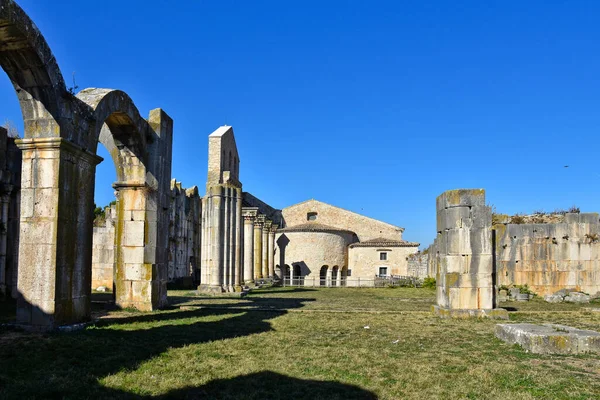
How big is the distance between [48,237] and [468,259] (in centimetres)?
908

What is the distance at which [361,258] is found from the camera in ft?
147

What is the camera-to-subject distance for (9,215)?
15.7 m

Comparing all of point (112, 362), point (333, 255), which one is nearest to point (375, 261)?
point (333, 255)

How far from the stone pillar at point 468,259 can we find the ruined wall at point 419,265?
1928 cm

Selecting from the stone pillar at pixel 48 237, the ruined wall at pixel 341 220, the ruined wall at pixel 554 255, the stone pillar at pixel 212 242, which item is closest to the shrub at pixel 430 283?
the ruined wall at pixel 554 255

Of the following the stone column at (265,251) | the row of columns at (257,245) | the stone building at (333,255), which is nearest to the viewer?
the row of columns at (257,245)

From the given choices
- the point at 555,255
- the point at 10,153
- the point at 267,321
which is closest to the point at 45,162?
the point at 267,321

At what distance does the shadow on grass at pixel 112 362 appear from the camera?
4805 millimetres

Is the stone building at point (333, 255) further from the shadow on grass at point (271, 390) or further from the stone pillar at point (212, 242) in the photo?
the shadow on grass at point (271, 390)

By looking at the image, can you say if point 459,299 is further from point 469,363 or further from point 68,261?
point 68,261

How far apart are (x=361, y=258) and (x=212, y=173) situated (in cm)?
2116

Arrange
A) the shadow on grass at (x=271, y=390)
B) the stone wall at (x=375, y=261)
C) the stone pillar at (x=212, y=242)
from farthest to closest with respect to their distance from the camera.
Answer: the stone wall at (x=375, y=261) → the stone pillar at (x=212, y=242) → the shadow on grass at (x=271, y=390)

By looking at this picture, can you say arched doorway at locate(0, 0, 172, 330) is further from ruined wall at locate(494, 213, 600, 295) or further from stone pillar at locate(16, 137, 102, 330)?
ruined wall at locate(494, 213, 600, 295)

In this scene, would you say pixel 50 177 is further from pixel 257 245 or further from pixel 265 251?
pixel 265 251
